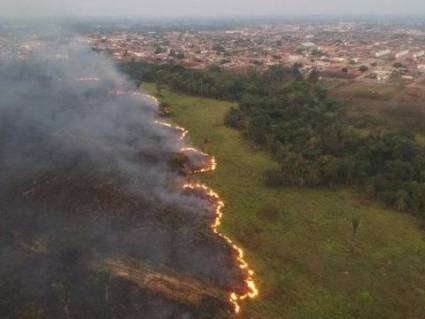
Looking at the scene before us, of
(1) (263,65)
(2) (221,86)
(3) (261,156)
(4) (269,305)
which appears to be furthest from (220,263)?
(1) (263,65)

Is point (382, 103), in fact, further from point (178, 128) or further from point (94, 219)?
point (94, 219)

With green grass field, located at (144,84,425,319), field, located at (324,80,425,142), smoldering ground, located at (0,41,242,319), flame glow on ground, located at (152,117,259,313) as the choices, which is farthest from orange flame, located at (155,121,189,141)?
field, located at (324,80,425,142)

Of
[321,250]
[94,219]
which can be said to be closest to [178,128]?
[94,219]

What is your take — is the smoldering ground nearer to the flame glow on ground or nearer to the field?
the flame glow on ground

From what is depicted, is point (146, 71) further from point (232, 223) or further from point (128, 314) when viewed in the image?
point (128, 314)

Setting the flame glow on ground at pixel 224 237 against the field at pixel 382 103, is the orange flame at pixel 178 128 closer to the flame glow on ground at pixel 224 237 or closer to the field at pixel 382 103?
the flame glow on ground at pixel 224 237

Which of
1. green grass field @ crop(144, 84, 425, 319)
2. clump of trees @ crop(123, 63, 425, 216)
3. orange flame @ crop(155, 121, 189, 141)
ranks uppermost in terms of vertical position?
clump of trees @ crop(123, 63, 425, 216)

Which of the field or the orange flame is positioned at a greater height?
the field
